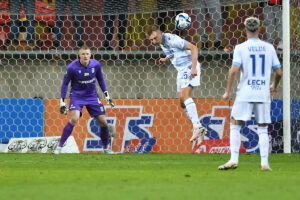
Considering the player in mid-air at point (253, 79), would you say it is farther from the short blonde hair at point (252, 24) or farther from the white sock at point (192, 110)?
the white sock at point (192, 110)

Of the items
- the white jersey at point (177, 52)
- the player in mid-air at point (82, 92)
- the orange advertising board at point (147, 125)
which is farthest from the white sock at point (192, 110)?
the orange advertising board at point (147, 125)

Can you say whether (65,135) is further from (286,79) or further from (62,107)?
(286,79)

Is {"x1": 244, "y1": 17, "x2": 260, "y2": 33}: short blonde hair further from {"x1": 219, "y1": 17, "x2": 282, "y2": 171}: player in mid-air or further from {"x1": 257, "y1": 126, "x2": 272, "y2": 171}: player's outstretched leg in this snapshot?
{"x1": 257, "y1": 126, "x2": 272, "y2": 171}: player's outstretched leg

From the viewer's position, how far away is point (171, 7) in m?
11.0

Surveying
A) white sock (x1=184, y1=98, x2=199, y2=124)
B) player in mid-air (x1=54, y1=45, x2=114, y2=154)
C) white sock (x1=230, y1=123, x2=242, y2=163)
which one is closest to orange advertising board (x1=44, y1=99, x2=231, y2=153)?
player in mid-air (x1=54, y1=45, x2=114, y2=154)

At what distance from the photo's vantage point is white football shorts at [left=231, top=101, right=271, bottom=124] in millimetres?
6500

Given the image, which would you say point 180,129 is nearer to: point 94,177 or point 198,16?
point 198,16

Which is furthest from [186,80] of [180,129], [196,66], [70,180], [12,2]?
[70,180]

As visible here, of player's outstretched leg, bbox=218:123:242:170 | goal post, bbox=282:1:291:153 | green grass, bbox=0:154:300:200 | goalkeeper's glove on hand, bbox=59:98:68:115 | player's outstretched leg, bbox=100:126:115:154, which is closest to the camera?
green grass, bbox=0:154:300:200

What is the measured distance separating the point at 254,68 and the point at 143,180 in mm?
1746

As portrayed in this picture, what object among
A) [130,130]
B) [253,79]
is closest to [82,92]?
[130,130]

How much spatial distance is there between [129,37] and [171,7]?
3.07 feet

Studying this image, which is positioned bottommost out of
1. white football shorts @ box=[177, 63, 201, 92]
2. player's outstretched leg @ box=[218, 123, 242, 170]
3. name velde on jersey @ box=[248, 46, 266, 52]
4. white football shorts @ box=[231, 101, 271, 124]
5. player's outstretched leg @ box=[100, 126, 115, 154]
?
player's outstretched leg @ box=[100, 126, 115, 154]

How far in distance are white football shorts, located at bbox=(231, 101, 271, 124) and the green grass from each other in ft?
1.59
